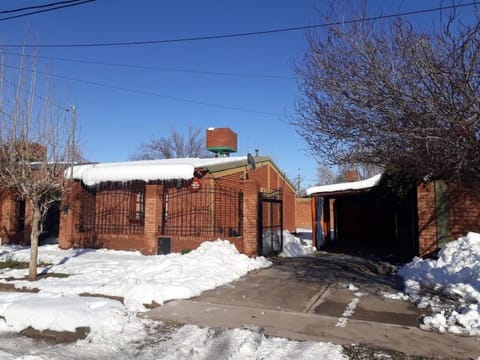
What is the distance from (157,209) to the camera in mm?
12602

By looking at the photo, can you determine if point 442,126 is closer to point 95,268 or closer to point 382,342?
point 382,342

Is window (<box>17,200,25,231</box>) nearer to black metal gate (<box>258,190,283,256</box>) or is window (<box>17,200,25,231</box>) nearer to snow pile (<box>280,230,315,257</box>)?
black metal gate (<box>258,190,283,256</box>)

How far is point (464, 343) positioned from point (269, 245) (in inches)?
333

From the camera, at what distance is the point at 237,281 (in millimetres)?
9062

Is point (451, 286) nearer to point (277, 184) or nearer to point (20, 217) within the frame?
point (20, 217)

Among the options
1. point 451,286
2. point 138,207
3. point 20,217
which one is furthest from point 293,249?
point 20,217

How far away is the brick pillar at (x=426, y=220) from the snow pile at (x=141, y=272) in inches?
171

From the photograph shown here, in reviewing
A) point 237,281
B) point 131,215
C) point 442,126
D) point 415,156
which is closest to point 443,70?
point 442,126

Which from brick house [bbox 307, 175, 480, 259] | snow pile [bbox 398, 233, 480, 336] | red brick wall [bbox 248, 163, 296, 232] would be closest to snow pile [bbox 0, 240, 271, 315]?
snow pile [bbox 398, 233, 480, 336]

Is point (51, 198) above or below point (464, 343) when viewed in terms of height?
above

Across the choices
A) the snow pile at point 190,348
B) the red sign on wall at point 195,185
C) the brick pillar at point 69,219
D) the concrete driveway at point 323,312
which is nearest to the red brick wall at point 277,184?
the red sign on wall at point 195,185

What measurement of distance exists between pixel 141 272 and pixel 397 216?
37.1ft

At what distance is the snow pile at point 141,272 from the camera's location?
294 inches

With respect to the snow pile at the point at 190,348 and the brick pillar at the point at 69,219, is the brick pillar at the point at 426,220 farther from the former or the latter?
the brick pillar at the point at 69,219
